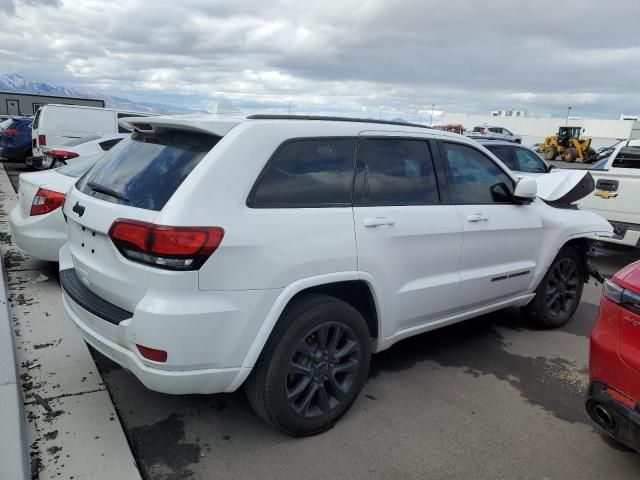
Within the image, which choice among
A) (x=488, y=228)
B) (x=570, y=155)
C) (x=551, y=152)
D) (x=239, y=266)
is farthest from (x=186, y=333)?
(x=551, y=152)

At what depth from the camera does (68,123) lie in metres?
13.3

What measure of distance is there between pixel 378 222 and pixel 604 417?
5.12 ft

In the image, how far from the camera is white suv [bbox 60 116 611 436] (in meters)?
2.45

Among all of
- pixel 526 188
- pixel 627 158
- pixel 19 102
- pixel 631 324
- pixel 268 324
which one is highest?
pixel 19 102

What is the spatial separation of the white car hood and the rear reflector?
3733 millimetres

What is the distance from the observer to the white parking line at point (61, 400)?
8.60ft

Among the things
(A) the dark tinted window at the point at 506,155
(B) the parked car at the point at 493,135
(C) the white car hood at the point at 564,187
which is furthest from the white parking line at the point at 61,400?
(B) the parked car at the point at 493,135

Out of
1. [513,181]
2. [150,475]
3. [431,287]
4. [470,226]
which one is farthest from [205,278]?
[513,181]

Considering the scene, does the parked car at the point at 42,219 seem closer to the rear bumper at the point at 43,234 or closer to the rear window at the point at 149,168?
the rear bumper at the point at 43,234

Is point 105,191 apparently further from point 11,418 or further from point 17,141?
point 17,141

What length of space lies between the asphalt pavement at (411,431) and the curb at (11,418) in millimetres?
538

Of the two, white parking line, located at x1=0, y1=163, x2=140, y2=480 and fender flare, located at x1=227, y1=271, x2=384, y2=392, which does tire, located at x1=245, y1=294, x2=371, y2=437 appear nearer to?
fender flare, located at x1=227, y1=271, x2=384, y2=392

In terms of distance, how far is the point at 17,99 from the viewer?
106ft

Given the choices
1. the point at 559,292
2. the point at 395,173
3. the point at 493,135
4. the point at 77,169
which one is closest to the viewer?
the point at 395,173
